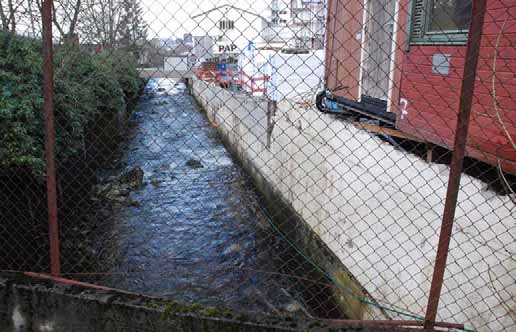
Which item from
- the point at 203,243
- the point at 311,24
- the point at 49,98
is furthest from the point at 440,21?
the point at 311,24

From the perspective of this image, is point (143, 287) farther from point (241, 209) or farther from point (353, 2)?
point (353, 2)

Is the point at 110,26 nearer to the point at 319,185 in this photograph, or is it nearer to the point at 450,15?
the point at 319,185

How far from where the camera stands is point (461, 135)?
1897mm

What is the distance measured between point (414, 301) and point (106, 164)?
1025 cm

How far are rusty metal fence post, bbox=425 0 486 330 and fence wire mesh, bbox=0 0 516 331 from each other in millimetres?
38

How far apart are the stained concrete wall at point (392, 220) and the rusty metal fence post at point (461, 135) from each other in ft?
4.83

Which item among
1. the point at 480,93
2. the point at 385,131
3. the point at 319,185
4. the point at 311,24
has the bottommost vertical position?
the point at 319,185

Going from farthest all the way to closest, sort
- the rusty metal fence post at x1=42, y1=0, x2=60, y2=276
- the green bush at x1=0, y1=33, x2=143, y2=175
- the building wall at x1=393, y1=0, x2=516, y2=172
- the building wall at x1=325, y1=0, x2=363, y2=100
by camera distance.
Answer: the building wall at x1=325, y1=0, x2=363, y2=100 < the green bush at x1=0, y1=33, x2=143, y2=175 < the building wall at x1=393, y1=0, x2=516, y2=172 < the rusty metal fence post at x1=42, y1=0, x2=60, y2=276

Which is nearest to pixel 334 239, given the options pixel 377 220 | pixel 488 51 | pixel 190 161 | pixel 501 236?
pixel 377 220

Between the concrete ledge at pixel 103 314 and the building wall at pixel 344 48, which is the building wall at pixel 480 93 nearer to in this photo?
the building wall at pixel 344 48

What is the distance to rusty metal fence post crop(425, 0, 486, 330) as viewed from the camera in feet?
5.94

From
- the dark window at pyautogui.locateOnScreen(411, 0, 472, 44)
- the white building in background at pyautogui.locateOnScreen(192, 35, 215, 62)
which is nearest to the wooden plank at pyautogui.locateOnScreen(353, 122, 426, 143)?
the dark window at pyautogui.locateOnScreen(411, 0, 472, 44)

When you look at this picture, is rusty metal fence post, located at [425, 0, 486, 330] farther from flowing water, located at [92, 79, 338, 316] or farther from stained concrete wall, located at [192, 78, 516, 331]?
flowing water, located at [92, 79, 338, 316]

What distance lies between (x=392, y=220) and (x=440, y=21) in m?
2.16
